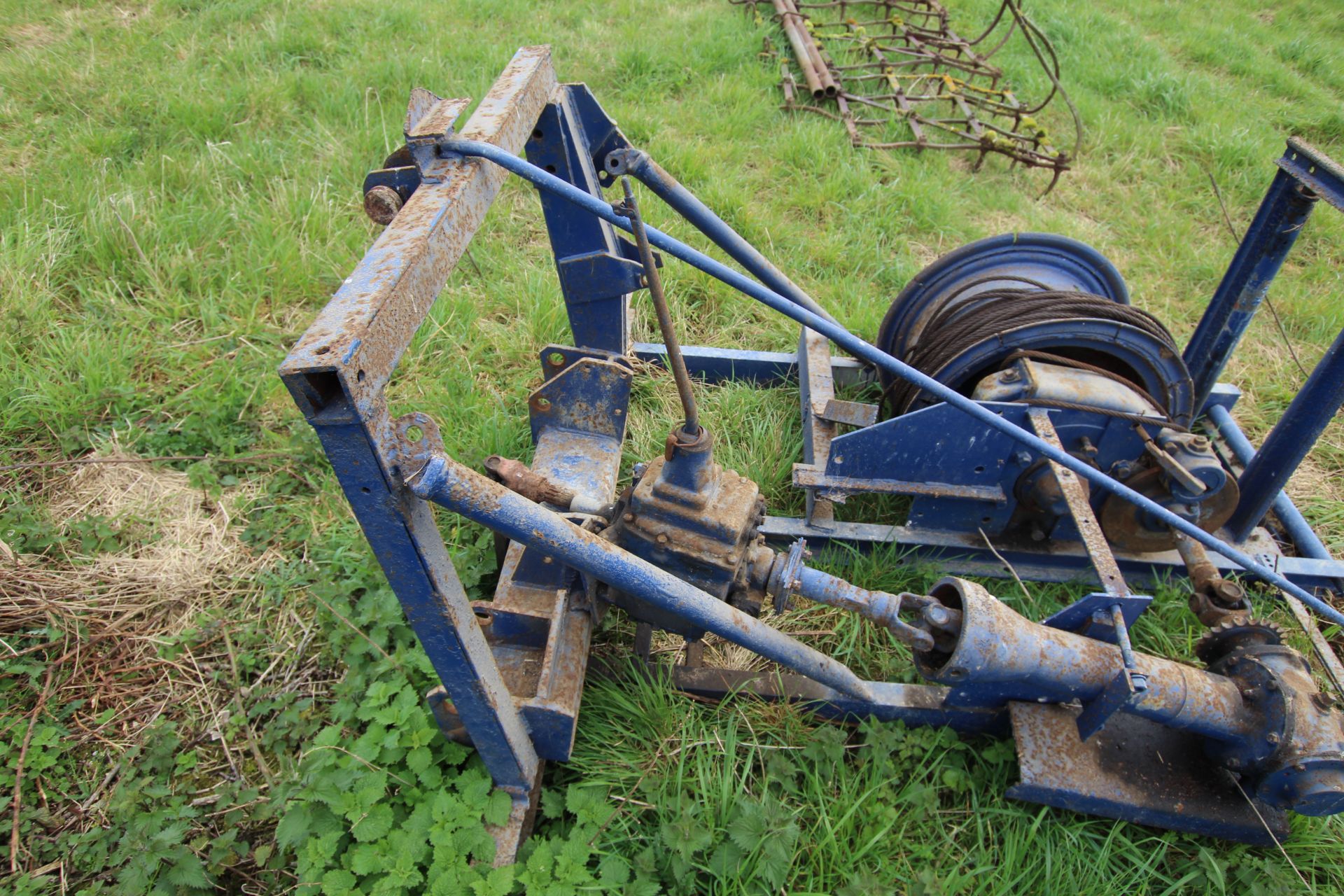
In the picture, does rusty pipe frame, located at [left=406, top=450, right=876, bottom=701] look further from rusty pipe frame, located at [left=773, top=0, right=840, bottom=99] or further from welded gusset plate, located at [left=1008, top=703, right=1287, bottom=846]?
rusty pipe frame, located at [left=773, top=0, right=840, bottom=99]

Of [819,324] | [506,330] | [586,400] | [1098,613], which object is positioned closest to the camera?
[819,324]

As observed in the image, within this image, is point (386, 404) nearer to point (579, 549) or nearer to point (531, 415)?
point (579, 549)

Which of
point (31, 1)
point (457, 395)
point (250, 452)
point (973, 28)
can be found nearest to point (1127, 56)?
point (973, 28)

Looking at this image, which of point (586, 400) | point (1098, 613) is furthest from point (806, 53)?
point (1098, 613)

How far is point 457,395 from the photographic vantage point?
3.51 m

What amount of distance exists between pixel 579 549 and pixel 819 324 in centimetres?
89

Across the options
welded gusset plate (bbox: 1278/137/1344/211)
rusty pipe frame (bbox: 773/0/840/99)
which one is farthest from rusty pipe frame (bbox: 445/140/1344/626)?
rusty pipe frame (bbox: 773/0/840/99)

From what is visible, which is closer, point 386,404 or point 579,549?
point 386,404

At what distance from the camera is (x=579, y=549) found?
1.59 meters

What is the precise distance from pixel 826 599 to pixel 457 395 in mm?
2132

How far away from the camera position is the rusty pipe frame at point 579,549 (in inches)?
56.4

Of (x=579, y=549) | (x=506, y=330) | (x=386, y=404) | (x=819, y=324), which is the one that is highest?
(x=386, y=404)

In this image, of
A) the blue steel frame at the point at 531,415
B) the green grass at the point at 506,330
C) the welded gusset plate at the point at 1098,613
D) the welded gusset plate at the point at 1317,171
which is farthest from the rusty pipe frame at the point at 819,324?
the welded gusset plate at the point at 1317,171

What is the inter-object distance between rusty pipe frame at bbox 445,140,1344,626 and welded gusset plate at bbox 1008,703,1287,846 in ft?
1.92
